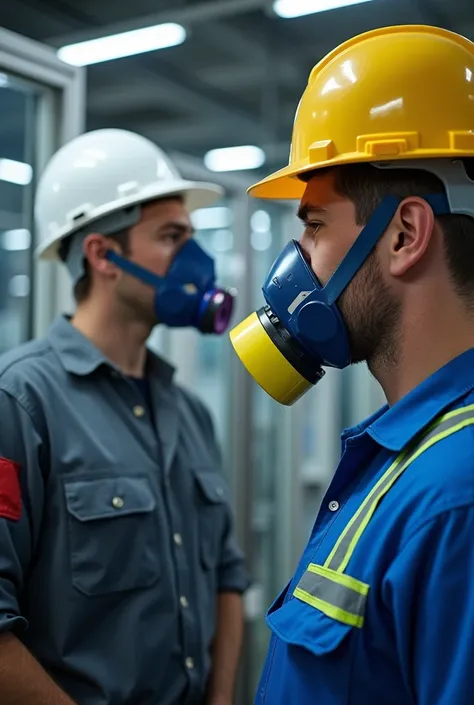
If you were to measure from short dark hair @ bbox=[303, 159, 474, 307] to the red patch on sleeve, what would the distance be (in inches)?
30.0

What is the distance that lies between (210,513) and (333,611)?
2.88 ft

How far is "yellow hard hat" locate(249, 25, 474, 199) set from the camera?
40.1 inches

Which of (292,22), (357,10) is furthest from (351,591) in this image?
(292,22)

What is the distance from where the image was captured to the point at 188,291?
177 centimetres

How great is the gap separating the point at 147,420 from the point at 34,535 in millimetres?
371

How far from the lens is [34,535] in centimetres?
145

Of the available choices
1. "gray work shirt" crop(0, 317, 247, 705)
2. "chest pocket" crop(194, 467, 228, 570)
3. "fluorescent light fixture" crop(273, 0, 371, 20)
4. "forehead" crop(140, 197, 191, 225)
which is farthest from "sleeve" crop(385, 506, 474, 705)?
"fluorescent light fixture" crop(273, 0, 371, 20)

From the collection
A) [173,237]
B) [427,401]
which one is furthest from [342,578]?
[173,237]

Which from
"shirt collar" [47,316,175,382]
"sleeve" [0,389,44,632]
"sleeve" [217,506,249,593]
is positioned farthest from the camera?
"sleeve" [217,506,249,593]

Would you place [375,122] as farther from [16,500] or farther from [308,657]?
[16,500]

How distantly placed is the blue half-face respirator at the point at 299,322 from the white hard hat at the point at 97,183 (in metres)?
0.65

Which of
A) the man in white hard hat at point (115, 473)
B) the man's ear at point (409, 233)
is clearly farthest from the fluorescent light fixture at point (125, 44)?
the man's ear at point (409, 233)

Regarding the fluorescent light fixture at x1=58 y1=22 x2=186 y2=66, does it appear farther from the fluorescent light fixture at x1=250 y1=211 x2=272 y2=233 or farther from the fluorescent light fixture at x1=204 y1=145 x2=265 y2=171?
the fluorescent light fixture at x1=204 y1=145 x2=265 y2=171

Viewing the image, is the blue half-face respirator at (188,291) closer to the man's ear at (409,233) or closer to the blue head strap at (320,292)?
the blue head strap at (320,292)
